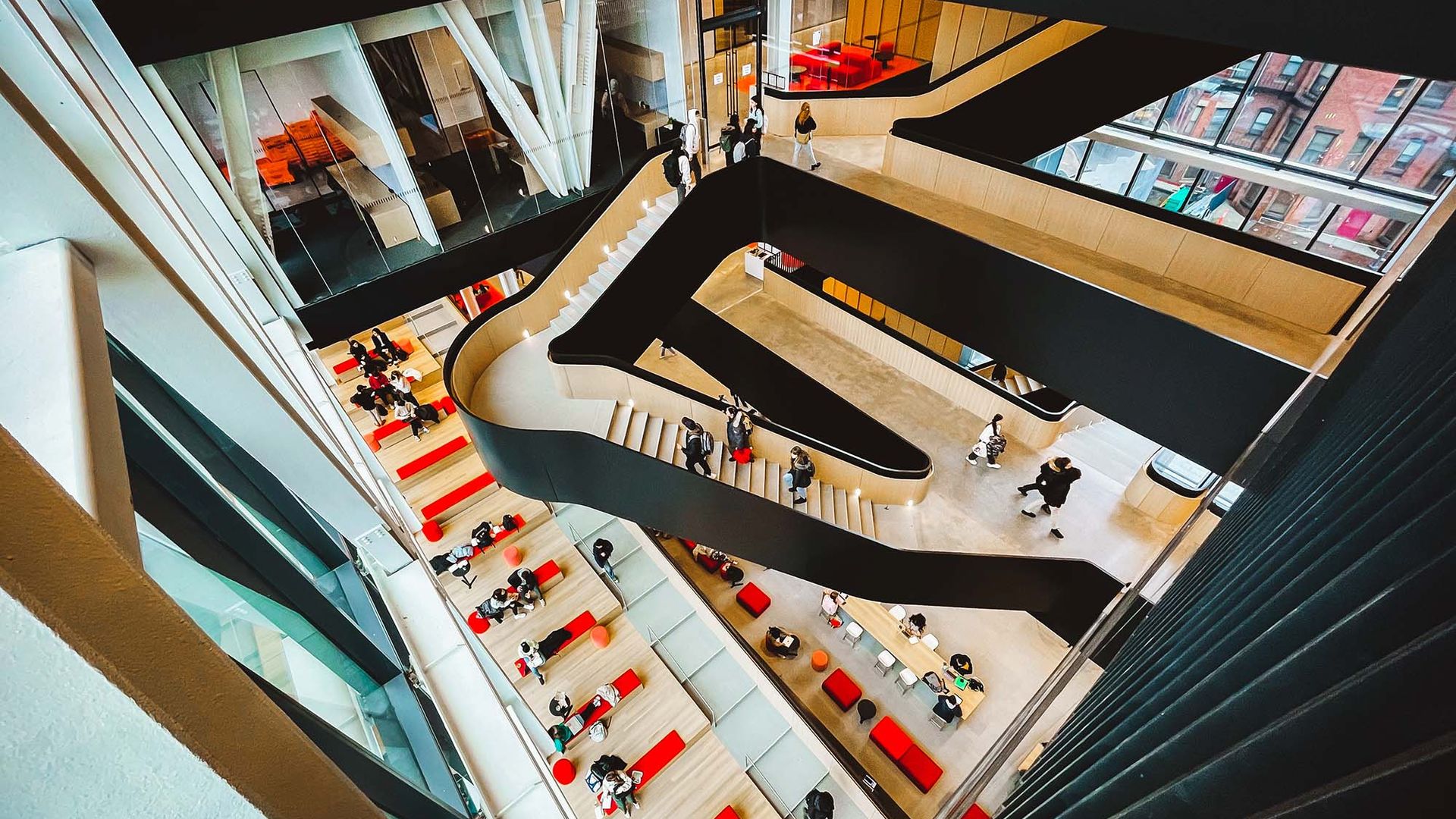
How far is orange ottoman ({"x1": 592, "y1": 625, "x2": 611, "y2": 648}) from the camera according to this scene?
11797mm

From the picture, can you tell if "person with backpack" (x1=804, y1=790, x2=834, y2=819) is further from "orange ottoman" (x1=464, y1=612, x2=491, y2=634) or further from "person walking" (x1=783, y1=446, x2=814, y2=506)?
"orange ottoman" (x1=464, y1=612, x2=491, y2=634)

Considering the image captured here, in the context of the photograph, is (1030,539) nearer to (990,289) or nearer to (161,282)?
(990,289)

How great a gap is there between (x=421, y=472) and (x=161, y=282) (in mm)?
13203

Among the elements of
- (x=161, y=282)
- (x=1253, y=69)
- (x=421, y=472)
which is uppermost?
(x=161, y=282)

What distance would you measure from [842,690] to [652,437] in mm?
6104

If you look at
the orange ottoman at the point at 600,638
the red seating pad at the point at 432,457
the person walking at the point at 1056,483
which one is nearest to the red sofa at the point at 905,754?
the person walking at the point at 1056,483

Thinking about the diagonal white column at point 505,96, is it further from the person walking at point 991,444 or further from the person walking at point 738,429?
the person walking at point 991,444

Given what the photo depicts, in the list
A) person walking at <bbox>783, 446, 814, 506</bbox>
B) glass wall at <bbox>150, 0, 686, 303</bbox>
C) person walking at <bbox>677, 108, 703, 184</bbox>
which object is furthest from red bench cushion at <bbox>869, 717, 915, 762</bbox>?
glass wall at <bbox>150, 0, 686, 303</bbox>

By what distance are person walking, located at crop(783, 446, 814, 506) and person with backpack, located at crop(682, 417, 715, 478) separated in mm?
1224

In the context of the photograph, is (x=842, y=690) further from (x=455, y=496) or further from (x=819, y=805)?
(x=455, y=496)

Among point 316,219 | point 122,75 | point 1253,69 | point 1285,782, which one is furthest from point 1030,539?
point 122,75

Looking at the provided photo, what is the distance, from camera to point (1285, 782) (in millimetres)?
1305

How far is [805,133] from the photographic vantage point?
1080cm

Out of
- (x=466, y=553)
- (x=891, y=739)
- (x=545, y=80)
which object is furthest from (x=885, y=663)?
(x=545, y=80)
